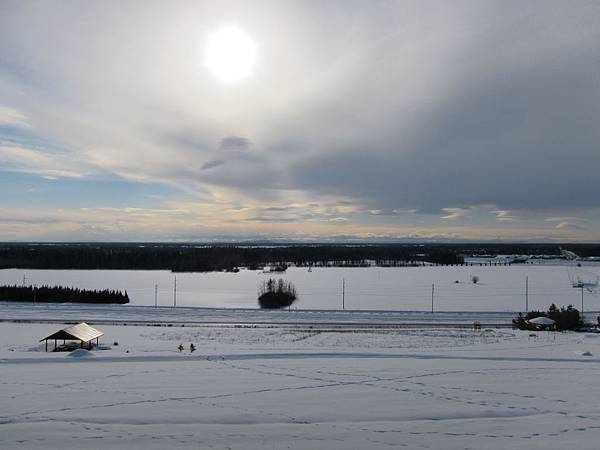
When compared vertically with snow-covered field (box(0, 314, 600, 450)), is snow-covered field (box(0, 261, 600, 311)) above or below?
below

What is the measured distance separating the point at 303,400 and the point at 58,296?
51.2 m

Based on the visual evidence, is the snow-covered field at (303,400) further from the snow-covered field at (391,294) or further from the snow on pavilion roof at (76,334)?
the snow-covered field at (391,294)

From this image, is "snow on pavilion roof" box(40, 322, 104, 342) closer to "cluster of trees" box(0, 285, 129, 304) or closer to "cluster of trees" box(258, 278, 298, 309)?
"cluster of trees" box(258, 278, 298, 309)

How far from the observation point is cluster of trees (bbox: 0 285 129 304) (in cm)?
5372

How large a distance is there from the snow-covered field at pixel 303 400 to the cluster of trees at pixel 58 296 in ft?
121

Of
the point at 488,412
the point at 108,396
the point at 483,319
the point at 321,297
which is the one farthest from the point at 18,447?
the point at 321,297

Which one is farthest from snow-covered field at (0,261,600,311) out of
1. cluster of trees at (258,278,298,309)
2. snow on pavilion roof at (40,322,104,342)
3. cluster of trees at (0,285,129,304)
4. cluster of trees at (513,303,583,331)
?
snow on pavilion roof at (40,322,104,342)

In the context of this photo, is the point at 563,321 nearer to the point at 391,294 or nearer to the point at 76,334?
the point at 391,294

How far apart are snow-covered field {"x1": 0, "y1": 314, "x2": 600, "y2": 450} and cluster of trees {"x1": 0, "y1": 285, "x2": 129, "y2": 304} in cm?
3700

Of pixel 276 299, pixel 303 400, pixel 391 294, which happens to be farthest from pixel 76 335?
pixel 391 294

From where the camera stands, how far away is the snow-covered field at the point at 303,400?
955 cm

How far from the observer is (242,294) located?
6184 cm

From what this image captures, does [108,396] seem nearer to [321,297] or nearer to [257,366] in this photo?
[257,366]

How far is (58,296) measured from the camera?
5525 cm
